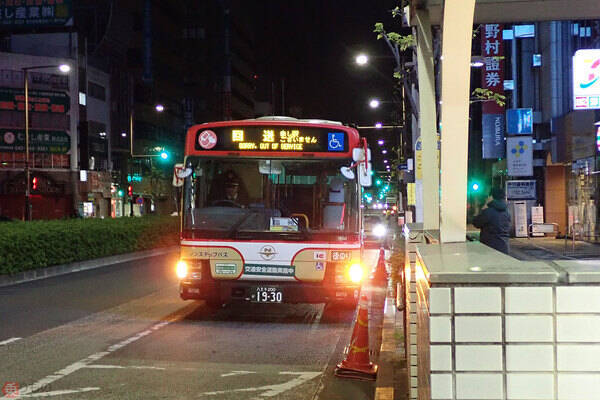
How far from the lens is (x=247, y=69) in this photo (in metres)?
110

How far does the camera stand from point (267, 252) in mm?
10578

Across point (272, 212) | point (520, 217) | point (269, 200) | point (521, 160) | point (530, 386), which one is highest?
point (521, 160)

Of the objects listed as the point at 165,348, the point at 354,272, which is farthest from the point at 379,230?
the point at 165,348

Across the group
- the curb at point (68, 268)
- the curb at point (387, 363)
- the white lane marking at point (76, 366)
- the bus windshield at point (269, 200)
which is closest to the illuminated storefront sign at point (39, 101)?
the curb at point (68, 268)

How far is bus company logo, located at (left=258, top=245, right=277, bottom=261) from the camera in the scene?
10570 mm

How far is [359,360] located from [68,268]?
14.4m

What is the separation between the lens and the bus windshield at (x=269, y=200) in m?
10.6

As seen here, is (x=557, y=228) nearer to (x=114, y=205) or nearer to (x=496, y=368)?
(x=496, y=368)

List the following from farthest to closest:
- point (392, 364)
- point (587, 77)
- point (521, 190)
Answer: point (521, 190) → point (587, 77) → point (392, 364)

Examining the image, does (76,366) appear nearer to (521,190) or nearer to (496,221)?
(496,221)

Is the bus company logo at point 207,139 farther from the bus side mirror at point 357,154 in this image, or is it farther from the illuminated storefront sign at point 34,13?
the illuminated storefront sign at point 34,13

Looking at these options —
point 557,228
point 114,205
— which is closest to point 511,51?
point 557,228

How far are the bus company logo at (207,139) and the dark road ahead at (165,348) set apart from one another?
2818 mm

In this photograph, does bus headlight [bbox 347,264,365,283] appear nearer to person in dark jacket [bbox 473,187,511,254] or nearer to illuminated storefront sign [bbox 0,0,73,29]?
person in dark jacket [bbox 473,187,511,254]
